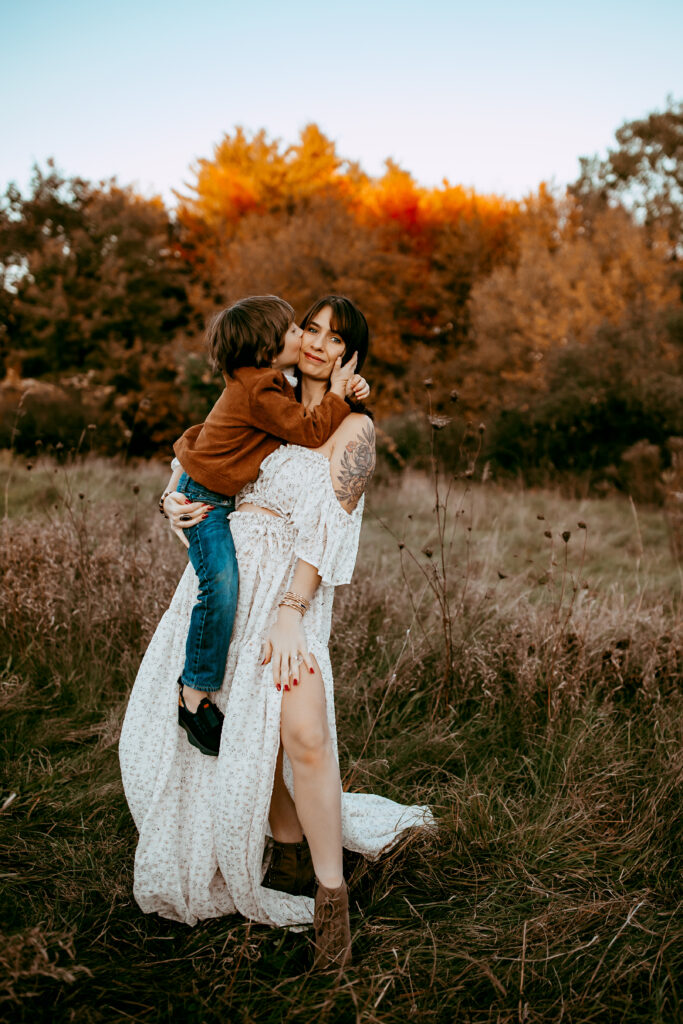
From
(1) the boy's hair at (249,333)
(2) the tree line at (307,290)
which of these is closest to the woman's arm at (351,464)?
(1) the boy's hair at (249,333)

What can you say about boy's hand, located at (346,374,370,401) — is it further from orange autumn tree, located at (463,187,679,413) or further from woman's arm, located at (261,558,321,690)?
orange autumn tree, located at (463,187,679,413)

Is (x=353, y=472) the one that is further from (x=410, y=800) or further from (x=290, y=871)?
(x=410, y=800)

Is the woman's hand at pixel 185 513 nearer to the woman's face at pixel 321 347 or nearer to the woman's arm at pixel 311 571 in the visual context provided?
the woman's arm at pixel 311 571

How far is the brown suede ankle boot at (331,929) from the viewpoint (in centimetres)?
193

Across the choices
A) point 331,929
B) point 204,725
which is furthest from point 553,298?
point 331,929

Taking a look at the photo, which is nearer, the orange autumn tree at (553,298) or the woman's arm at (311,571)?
the woman's arm at (311,571)

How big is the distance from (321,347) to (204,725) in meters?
1.31

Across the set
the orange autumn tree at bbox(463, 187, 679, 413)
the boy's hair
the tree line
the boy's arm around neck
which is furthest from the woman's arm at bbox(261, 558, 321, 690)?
the orange autumn tree at bbox(463, 187, 679, 413)

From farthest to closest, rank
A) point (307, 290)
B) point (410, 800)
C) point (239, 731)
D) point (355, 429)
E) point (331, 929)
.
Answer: point (307, 290), point (410, 800), point (355, 429), point (239, 731), point (331, 929)

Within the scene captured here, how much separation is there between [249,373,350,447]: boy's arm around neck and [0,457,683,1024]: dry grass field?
27.7 inches

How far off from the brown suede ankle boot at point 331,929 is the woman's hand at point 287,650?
587 mm

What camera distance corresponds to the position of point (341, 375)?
236 cm

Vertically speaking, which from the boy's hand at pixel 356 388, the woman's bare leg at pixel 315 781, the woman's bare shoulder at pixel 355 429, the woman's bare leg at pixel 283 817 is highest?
the boy's hand at pixel 356 388

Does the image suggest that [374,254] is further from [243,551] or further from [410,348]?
[243,551]
